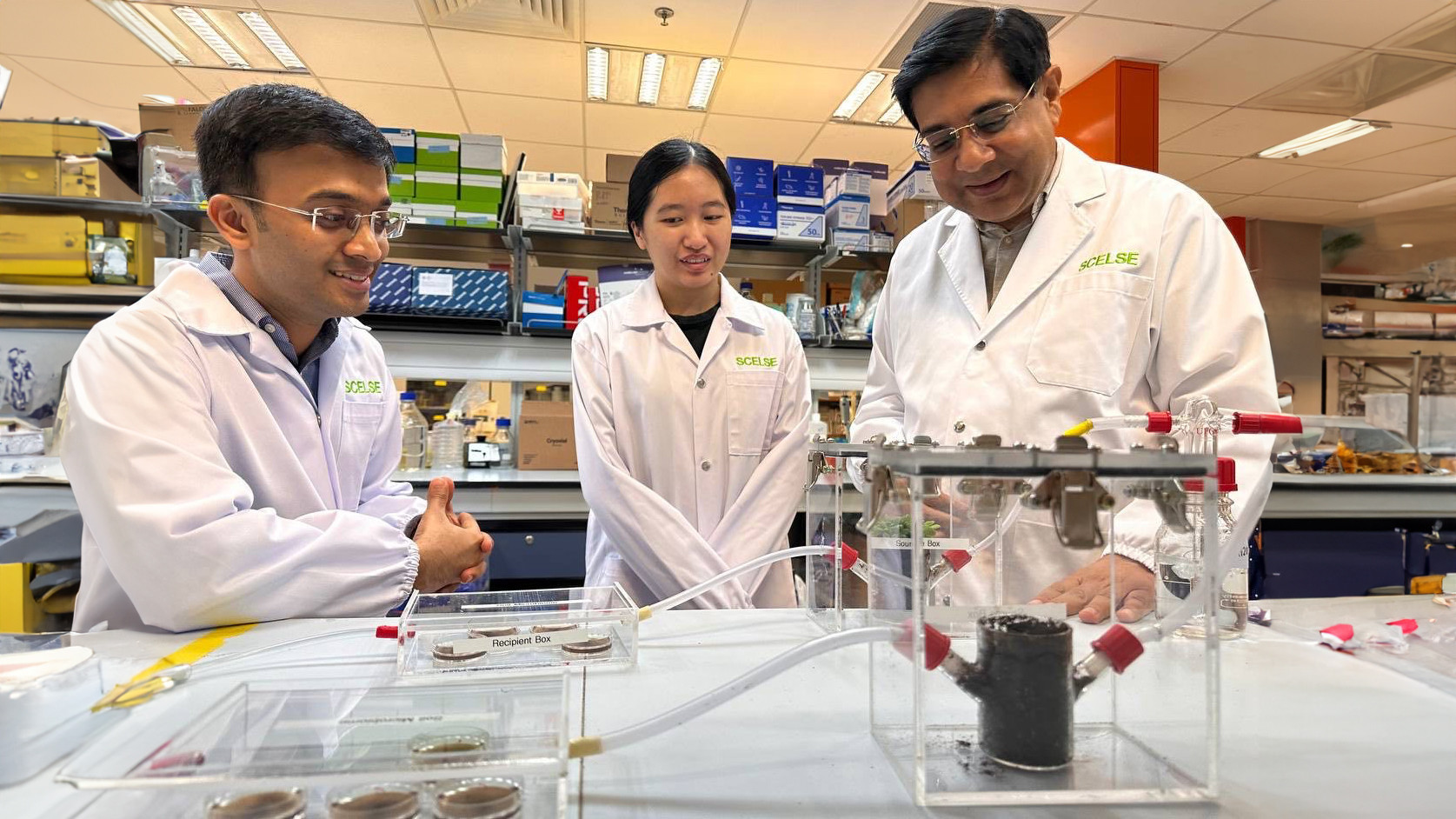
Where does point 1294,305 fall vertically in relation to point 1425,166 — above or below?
below

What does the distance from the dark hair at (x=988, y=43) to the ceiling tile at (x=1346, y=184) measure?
19.5ft

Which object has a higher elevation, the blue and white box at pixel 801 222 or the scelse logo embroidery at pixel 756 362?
the blue and white box at pixel 801 222

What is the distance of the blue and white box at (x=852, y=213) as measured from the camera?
341 centimetres

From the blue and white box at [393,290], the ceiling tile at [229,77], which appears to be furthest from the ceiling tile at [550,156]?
the blue and white box at [393,290]

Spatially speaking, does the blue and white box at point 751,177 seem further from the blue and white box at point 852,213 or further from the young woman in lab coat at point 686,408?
the young woman in lab coat at point 686,408

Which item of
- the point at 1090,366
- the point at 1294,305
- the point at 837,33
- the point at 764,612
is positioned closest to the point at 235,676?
the point at 764,612

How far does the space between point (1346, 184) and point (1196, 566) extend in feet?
23.3

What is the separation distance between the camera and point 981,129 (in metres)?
1.39

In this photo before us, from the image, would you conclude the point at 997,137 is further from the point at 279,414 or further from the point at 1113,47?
the point at 1113,47

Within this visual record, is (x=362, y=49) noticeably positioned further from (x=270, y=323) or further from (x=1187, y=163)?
(x=1187, y=163)

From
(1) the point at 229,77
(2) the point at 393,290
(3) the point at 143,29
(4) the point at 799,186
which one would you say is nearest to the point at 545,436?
(2) the point at 393,290

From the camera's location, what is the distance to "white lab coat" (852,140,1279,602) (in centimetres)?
133

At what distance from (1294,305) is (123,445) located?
8195 millimetres

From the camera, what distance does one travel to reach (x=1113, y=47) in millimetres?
4086
